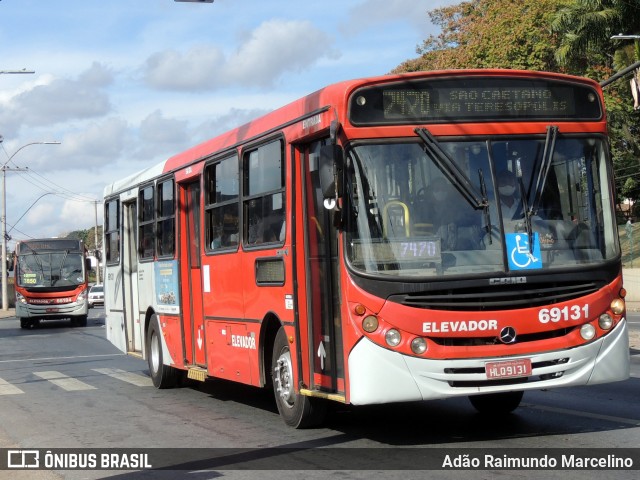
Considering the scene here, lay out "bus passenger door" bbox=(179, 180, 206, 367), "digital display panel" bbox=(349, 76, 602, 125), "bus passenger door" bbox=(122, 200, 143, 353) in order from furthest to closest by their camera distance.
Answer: "bus passenger door" bbox=(122, 200, 143, 353), "bus passenger door" bbox=(179, 180, 206, 367), "digital display panel" bbox=(349, 76, 602, 125)

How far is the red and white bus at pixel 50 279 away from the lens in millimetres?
39312

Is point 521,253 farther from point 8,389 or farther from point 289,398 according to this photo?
point 8,389

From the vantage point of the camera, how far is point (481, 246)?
29.2 ft

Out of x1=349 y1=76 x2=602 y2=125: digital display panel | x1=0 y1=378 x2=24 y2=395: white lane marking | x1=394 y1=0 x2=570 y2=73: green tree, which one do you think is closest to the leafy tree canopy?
x1=394 y1=0 x2=570 y2=73: green tree

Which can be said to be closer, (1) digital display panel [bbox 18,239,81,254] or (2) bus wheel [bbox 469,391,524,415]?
(2) bus wheel [bbox 469,391,524,415]

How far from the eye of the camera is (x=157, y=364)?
615 inches

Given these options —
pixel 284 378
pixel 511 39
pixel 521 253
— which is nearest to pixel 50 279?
pixel 511 39

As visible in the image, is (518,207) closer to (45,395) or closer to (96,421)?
(96,421)

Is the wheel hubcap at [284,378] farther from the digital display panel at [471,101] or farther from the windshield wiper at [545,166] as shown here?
the windshield wiper at [545,166]

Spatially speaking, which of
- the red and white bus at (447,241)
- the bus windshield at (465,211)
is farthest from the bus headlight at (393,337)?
the bus windshield at (465,211)

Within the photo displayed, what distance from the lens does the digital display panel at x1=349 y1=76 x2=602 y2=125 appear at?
30.2 feet

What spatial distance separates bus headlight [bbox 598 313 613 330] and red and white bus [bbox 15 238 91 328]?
3193 cm

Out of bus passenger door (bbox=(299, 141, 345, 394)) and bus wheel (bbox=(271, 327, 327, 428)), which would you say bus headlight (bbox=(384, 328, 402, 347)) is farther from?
bus wheel (bbox=(271, 327, 327, 428))

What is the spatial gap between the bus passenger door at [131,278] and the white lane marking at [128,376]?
473mm
